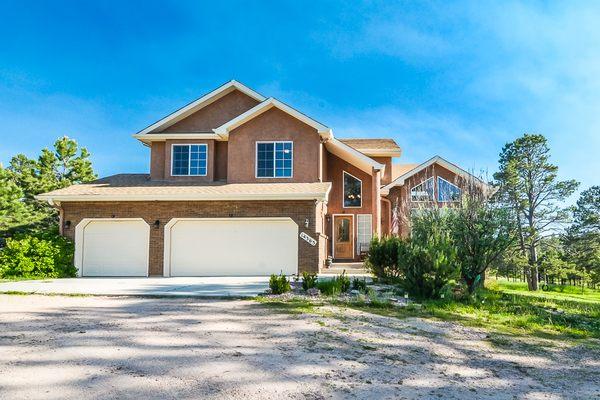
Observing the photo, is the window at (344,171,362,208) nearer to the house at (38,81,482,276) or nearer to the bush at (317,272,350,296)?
the house at (38,81,482,276)

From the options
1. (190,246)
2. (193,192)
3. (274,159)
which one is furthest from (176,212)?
(274,159)

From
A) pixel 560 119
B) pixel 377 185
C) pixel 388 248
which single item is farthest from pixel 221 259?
pixel 560 119

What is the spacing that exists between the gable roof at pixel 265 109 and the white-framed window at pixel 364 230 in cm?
484

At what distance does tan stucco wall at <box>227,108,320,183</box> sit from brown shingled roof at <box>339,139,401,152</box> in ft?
18.0

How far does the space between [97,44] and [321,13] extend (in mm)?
10133

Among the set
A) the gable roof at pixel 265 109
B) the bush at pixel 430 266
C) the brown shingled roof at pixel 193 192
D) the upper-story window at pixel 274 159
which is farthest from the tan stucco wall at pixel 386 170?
the bush at pixel 430 266

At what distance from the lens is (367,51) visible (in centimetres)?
1741

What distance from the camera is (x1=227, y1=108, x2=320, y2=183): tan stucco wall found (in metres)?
18.2

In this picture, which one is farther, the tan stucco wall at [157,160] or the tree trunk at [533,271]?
the tree trunk at [533,271]

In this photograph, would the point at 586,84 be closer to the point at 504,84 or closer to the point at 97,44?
the point at 504,84

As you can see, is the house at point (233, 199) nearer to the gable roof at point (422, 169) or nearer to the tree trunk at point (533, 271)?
the gable roof at point (422, 169)

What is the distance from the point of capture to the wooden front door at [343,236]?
20828 mm

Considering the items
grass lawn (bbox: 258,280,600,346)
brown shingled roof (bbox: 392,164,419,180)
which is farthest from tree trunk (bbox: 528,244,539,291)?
grass lawn (bbox: 258,280,600,346)

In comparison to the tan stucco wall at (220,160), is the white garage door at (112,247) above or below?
below
